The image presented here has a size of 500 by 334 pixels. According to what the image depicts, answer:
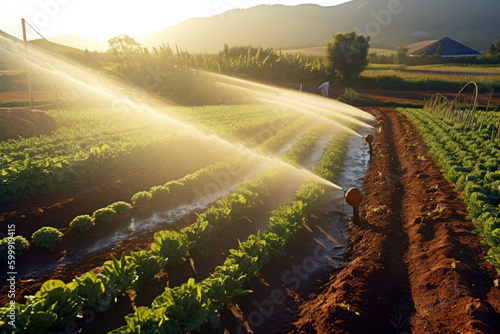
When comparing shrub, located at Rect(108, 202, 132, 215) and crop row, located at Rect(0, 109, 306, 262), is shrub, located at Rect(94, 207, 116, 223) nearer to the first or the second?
crop row, located at Rect(0, 109, 306, 262)

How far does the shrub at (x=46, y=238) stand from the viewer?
6.84 m

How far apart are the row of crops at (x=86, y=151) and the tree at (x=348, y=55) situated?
30.2m

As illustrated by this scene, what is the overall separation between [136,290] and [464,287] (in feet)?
18.8

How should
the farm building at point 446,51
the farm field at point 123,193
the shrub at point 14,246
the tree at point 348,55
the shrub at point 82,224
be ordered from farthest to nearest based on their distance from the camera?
1. the farm building at point 446,51
2. the tree at point 348,55
3. the shrub at point 82,224
4. the farm field at point 123,193
5. the shrub at point 14,246

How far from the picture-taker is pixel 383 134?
20.0 m

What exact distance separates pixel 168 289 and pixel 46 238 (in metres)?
4.16

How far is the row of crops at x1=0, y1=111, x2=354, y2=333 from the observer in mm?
4043

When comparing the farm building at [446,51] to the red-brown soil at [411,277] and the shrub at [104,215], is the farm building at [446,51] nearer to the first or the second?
the red-brown soil at [411,277]

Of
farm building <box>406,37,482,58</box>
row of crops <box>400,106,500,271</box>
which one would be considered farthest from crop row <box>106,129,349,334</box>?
farm building <box>406,37,482,58</box>

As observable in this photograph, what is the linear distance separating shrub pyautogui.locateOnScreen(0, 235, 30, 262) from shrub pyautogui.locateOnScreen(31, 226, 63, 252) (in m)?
0.22

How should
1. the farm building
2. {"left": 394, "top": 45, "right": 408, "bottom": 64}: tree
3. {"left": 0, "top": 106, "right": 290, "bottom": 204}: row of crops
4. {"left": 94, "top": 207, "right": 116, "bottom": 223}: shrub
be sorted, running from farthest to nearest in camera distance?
1. the farm building
2. {"left": 394, "top": 45, "right": 408, "bottom": 64}: tree
3. {"left": 0, "top": 106, "right": 290, "bottom": 204}: row of crops
4. {"left": 94, "top": 207, "right": 116, "bottom": 223}: shrub

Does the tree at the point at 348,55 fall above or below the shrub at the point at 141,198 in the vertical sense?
above

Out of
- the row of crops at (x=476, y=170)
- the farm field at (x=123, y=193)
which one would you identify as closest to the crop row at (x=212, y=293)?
the farm field at (x=123, y=193)

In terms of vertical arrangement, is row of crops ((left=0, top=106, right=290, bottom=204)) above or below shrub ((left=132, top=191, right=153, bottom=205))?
above
